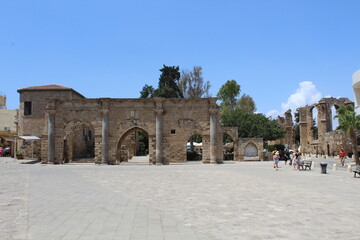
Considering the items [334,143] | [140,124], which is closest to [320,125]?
[334,143]

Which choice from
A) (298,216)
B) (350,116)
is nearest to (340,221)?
(298,216)

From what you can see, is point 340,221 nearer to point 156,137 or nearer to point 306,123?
point 156,137

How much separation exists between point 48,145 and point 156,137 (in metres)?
10.2

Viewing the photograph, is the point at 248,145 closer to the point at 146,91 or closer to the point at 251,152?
the point at 251,152

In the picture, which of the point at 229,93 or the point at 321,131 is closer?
the point at 321,131

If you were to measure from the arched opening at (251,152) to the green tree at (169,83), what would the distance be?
18787 millimetres

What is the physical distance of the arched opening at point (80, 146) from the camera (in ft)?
108

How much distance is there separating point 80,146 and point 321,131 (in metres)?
36.7

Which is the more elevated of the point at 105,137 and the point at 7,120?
the point at 7,120

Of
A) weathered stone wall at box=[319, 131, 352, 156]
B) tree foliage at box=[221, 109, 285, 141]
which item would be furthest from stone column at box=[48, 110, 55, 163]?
weathered stone wall at box=[319, 131, 352, 156]

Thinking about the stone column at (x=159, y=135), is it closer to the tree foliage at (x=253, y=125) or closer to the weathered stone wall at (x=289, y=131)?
the tree foliage at (x=253, y=125)

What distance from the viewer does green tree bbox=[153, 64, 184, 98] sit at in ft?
175

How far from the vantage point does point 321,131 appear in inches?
2100

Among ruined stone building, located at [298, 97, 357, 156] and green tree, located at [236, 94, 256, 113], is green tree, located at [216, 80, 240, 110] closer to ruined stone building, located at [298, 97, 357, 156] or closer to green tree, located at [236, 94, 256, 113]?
green tree, located at [236, 94, 256, 113]
